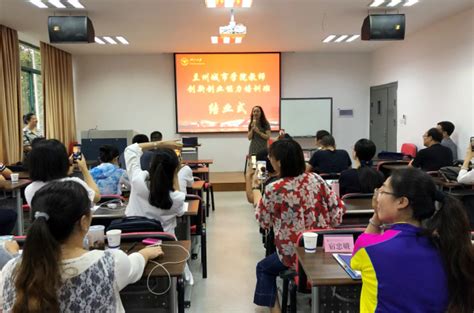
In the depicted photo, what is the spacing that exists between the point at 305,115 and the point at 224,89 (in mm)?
1931

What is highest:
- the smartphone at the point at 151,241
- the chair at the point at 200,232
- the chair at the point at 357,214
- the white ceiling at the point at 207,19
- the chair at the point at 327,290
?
the white ceiling at the point at 207,19

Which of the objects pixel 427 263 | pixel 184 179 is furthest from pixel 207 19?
pixel 427 263

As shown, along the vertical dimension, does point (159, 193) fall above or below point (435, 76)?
below

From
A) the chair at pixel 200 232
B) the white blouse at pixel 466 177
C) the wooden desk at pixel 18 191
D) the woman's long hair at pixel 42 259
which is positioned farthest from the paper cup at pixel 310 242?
the wooden desk at pixel 18 191

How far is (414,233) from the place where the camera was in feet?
4.24

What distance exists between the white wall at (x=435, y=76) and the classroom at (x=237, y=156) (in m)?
0.04

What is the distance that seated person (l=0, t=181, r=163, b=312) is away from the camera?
3.95 ft

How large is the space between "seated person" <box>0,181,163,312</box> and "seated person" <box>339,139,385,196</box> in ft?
8.32

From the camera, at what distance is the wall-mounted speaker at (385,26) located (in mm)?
5016

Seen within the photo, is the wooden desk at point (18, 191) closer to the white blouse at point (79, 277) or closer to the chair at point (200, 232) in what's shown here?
the chair at point (200, 232)

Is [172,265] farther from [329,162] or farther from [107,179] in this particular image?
[329,162]

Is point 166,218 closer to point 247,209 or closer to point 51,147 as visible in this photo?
point 51,147

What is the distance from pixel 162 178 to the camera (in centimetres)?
262

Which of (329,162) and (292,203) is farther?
(329,162)
